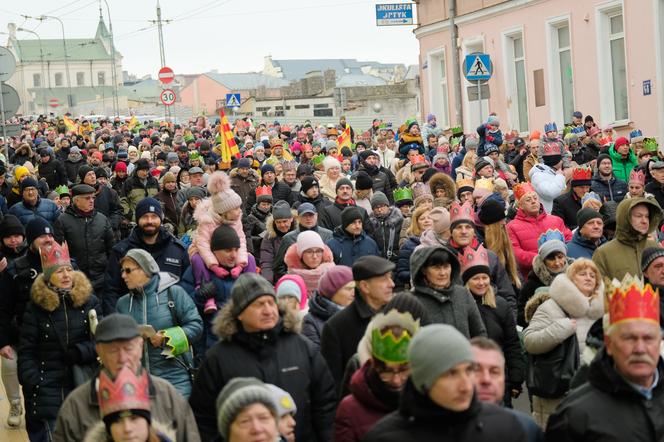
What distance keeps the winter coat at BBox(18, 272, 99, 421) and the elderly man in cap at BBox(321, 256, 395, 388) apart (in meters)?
2.18

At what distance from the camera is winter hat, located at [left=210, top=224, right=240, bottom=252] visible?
10047 mm

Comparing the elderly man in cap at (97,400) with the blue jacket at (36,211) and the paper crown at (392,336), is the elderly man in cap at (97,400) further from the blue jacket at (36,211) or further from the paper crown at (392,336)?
the blue jacket at (36,211)

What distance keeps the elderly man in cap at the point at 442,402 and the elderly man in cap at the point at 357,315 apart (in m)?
2.43

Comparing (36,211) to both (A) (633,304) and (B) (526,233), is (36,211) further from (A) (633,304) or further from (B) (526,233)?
(A) (633,304)

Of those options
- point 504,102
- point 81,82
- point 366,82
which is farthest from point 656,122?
point 81,82

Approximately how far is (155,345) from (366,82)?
3646 inches

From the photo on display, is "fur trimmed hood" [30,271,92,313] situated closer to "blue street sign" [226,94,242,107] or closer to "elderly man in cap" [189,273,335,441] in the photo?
"elderly man in cap" [189,273,335,441]

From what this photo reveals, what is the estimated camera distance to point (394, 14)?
3350cm

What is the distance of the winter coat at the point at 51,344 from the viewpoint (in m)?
8.96

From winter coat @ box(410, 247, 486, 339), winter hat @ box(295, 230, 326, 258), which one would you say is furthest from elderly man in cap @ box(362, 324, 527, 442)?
winter hat @ box(295, 230, 326, 258)

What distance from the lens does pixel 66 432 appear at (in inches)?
261

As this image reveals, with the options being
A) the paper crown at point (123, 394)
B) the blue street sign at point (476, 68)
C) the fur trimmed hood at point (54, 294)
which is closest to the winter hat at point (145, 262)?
the fur trimmed hood at point (54, 294)

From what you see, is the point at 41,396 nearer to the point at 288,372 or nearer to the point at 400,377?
the point at 288,372

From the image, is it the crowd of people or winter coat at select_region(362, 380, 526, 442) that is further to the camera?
the crowd of people
